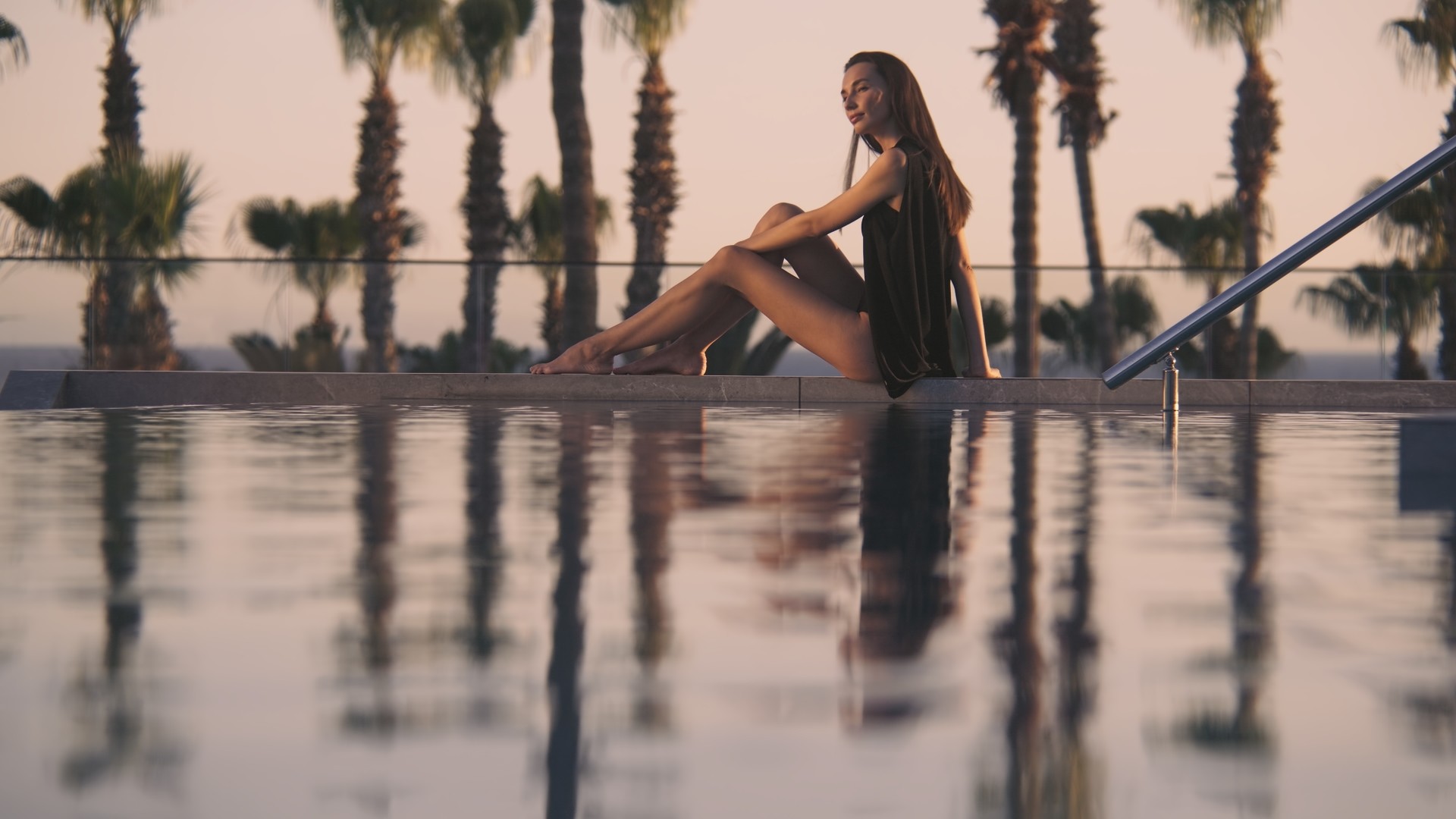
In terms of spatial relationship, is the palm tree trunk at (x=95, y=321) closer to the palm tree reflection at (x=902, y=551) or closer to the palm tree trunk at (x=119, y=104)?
the palm tree reflection at (x=902, y=551)

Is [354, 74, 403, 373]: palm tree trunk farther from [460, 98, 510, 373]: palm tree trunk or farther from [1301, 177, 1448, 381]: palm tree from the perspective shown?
[1301, 177, 1448, 381]: palm tree

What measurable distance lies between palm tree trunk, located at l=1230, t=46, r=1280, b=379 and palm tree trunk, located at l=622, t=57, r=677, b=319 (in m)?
10.5

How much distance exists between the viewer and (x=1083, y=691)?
Answer: 208 cm

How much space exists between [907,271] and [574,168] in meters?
11.2

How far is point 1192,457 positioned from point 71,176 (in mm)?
25099

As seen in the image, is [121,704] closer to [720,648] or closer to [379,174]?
[720,648]

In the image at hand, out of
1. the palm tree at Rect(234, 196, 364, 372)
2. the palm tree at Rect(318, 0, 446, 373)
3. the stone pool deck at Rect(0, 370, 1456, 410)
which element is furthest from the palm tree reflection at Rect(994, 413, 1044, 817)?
the palm tree at Rect(234, 196, 364, 372)

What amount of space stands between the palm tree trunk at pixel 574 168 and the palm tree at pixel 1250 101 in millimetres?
15199

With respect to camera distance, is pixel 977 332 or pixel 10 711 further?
pixel 977 332

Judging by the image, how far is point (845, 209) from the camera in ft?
26.6

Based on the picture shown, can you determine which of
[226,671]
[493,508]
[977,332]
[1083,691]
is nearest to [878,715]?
[1083,691]

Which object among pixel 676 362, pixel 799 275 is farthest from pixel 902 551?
pixel 676 362

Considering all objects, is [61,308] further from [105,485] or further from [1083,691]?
[1083,691]

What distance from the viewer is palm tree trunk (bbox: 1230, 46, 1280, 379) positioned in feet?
107
